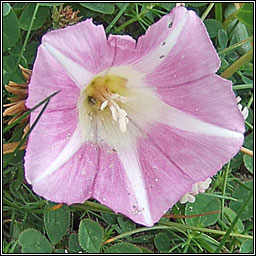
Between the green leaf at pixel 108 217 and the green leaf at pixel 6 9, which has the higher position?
the green leaf at pixel 6 9

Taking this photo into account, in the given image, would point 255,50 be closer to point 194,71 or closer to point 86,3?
point 194,71

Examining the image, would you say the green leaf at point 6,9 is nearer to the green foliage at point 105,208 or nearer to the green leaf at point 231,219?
the green foliage at point 105,208

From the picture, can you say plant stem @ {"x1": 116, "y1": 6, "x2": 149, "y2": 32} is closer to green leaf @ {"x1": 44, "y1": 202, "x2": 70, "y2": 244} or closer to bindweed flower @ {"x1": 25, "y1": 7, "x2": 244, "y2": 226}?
bindweed flower @ {"x1": 25, "y1": 7, "x2": 244, "y2": 226}

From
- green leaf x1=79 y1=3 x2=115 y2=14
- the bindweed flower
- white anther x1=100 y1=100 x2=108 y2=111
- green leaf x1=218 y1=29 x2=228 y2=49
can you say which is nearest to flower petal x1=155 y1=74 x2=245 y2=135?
the bindweed flower

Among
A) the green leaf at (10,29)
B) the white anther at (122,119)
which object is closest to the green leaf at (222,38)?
the white anther at (122,119)

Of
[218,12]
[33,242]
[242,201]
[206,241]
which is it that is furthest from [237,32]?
[33,242]

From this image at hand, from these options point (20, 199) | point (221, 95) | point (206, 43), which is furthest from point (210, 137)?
point (20, 199)
